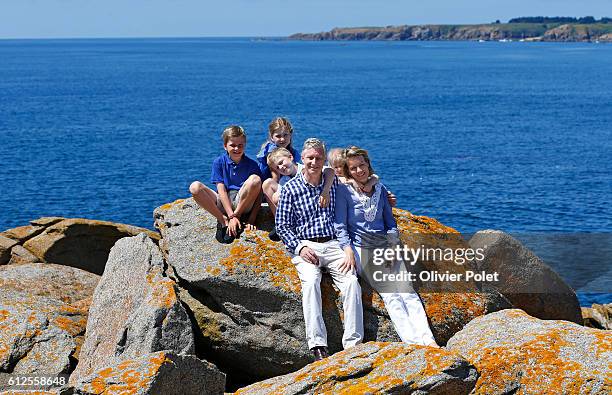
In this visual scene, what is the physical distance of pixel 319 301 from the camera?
962 cm

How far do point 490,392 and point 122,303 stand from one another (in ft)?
17.1

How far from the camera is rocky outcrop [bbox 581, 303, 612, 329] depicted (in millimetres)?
15180

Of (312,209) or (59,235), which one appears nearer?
(312,209)

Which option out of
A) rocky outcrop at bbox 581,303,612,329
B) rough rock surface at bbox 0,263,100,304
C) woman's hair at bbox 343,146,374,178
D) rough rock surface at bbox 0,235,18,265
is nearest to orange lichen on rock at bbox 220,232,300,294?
woman's hair at bbox 343,146,374,178

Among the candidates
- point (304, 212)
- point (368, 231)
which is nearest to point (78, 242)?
point (304, 212)

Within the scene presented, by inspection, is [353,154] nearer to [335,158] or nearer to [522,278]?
[335,158]

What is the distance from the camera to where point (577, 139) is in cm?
6181

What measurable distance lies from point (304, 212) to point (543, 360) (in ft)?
12.7

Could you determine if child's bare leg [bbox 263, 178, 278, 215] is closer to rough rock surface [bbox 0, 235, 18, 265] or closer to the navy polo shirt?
the navy polo shirt

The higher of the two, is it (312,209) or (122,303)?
(312,209)

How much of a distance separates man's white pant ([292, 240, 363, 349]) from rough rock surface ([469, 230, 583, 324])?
8.44 ft

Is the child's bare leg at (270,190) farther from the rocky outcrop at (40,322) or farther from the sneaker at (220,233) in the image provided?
the rocky outcrop at (40,322)

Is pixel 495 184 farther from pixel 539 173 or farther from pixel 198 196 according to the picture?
pixel 198 196

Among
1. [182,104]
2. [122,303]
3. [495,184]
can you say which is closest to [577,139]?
[495,184]
